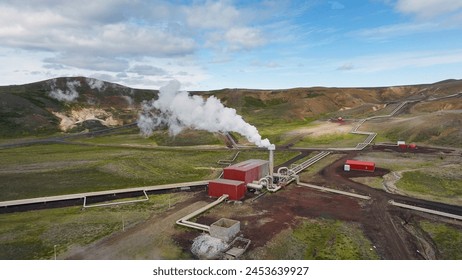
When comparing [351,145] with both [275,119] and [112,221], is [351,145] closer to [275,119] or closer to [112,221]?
[275,119]

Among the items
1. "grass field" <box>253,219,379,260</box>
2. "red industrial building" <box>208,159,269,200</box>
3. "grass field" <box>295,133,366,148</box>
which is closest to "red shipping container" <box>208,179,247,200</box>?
"red industrial building" <box>208,159,269,200</box>

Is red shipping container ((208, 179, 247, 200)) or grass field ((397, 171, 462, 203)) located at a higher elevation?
red shipping container ((208, 179, 247, 200))

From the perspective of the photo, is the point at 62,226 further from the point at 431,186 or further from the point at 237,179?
the point at 431,186

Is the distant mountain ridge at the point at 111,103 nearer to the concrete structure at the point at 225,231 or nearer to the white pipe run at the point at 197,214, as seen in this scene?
the white pipe run at the point at 197,214

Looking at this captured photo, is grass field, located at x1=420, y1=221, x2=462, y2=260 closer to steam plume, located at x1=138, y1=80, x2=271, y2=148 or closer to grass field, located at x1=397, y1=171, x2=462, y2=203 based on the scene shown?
grass field, located at x1=397, y1=171, x2=462, y2=203

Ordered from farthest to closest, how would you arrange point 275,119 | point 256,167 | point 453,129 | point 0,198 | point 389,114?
point 275,119 → point 389,114 → point 453,129 → point 256,167 → point 0,198

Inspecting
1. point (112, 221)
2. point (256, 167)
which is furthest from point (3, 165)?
point (256, 167)
